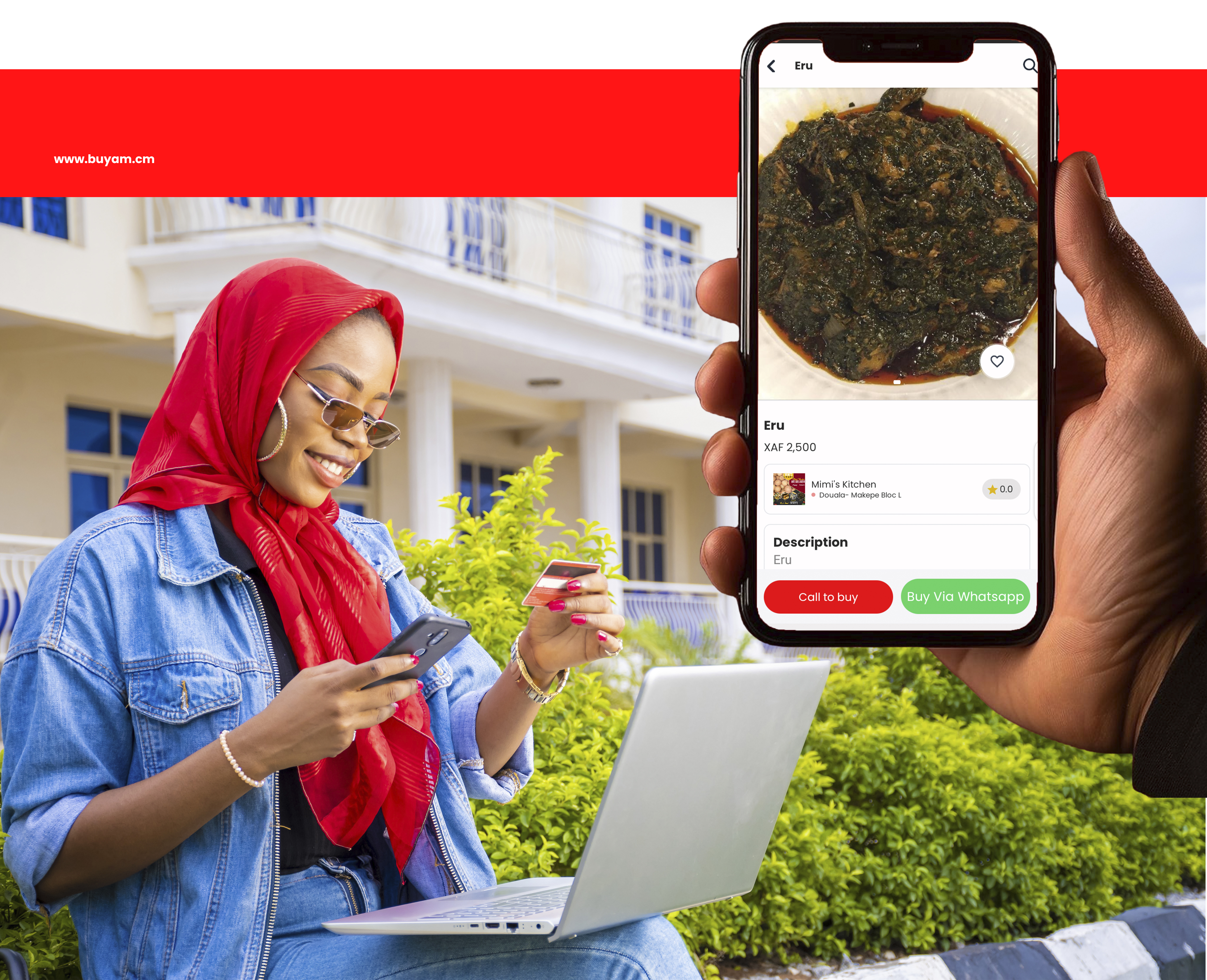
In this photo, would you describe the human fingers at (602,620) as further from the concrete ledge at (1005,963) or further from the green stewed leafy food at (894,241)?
the concrete ledge at (1005,963)

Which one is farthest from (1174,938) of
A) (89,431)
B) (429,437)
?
(89,431)

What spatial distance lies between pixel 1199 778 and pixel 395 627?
1.43 m

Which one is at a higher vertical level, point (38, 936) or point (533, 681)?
point (533, 681)

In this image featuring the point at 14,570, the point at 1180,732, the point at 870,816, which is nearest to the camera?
the point at 1180,732

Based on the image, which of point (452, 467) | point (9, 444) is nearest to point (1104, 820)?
point (452, 467)

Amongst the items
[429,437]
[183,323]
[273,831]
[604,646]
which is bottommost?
[273,831]

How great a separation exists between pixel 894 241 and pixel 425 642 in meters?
0.74

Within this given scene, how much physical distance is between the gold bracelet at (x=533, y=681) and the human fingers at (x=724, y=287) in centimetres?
83

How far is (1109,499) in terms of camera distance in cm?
111

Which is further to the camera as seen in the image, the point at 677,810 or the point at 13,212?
the point at 13,212

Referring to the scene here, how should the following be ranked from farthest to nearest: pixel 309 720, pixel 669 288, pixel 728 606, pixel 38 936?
pixel 728 606, pixel 669 288, pixel 38 936, pixel 309 720

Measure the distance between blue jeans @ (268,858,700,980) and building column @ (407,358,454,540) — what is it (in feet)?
25.6

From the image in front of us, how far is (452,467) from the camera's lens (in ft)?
32.2

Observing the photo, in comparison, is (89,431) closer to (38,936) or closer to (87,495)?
(87,495)
